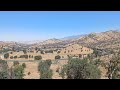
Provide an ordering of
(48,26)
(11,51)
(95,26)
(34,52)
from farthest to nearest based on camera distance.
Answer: (95,26), (48,26), (34,52), (11,51)

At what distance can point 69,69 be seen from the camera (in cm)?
2117

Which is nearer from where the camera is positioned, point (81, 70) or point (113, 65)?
point (81, 70)

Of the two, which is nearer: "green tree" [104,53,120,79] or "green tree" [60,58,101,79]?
"green tree" [60,58,101,79]

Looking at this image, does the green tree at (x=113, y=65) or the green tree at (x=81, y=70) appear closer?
the green tree at (x=81, y=70)

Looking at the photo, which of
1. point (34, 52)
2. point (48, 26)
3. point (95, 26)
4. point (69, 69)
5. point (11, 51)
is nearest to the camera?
point (69, 69)

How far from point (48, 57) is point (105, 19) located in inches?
567

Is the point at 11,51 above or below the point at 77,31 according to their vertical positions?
below

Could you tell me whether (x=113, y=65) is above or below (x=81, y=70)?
above
